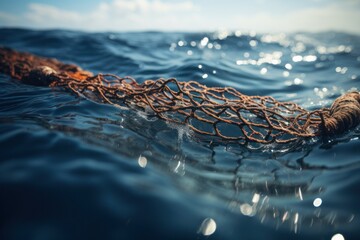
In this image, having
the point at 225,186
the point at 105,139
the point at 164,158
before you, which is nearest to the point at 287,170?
the point at 225,186

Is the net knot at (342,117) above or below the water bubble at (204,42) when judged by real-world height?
below

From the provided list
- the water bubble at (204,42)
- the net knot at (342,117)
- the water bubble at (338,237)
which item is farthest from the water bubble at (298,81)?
the water bubble at (204,42)

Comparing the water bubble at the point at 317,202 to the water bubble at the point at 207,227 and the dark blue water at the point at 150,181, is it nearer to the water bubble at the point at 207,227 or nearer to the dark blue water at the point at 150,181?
the dark blue water at the point at 150,181

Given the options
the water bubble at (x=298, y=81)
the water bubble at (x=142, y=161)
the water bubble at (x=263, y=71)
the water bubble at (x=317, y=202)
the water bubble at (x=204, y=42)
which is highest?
the water bubble at (x=204, y=42)

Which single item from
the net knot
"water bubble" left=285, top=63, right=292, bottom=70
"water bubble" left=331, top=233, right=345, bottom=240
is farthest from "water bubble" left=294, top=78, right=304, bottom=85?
"water bubble" left=331, top=233, right=345, bottom=240

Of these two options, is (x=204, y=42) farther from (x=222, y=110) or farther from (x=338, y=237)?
(x=338, y=237)

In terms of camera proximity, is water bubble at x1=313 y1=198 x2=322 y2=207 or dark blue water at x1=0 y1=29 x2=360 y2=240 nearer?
dark blue water at x1=0 y1=29 x2=360 y2=240

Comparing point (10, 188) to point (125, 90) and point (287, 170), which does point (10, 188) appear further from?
point (287, 170)

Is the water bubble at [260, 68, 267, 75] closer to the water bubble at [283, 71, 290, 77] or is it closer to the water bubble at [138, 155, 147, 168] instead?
the water bubble at [283, 71, 290, 77]
